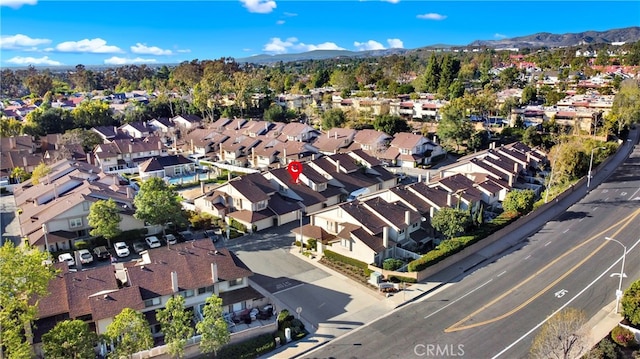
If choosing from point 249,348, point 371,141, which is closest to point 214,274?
point 249,348

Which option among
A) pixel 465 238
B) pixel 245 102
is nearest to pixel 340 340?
pixel 465 238

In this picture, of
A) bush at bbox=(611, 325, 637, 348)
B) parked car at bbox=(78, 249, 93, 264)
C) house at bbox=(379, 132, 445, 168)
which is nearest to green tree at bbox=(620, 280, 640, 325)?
bush at bbox=(611, 325, 637, 348)

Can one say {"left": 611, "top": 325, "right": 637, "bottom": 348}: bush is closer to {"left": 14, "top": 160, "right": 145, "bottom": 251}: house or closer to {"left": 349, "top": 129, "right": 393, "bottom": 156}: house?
{"left": 14, "top": 160, "right": 145, "bottom": 251}: house

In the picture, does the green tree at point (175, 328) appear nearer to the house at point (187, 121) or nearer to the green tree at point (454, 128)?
the green tree at point (454, 128)

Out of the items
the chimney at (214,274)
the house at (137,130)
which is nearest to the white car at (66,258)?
the chimney at (214,274)

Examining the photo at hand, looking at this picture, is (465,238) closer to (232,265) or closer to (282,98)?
(232,265)
